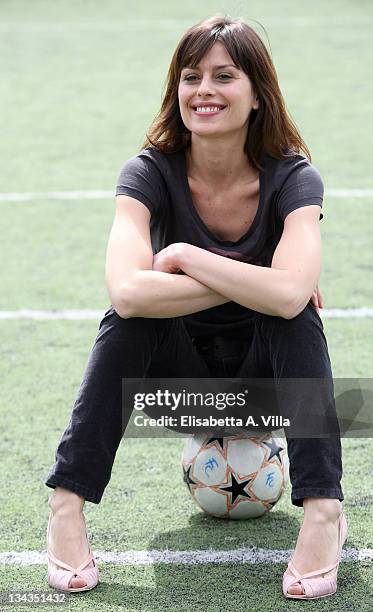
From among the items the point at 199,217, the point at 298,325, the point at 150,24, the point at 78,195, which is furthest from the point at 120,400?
the point at 150,24

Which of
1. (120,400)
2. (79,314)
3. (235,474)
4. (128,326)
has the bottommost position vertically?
(79,314)

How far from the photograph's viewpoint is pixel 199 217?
12.6ft

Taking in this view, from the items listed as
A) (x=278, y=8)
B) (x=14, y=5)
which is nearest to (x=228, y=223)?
(x=278, y=8)

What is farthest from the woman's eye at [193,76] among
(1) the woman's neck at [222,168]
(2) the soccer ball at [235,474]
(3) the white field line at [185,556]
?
(3) the white field line at [185,556]

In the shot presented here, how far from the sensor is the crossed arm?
3.49 meters

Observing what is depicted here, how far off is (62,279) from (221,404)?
2818 millimetres

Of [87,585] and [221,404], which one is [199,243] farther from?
[87,585]

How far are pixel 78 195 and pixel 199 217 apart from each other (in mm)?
4295

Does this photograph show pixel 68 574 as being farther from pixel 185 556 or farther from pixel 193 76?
pixel 193 76

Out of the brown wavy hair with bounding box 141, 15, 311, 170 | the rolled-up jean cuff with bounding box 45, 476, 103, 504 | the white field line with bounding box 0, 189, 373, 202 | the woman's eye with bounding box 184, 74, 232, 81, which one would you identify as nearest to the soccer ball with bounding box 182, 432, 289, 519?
the rolled-up jean cuff with bounding box 45, 476, 103, 504

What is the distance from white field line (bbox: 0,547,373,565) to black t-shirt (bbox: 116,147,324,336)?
27.1 inches

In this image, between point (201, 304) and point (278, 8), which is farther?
point (278, 8)

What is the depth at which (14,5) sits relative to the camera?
635 inches

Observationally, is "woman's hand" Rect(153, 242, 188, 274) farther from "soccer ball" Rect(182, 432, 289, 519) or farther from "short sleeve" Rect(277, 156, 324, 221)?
"soccer ball" Rect(182, 432, 289, 519)
